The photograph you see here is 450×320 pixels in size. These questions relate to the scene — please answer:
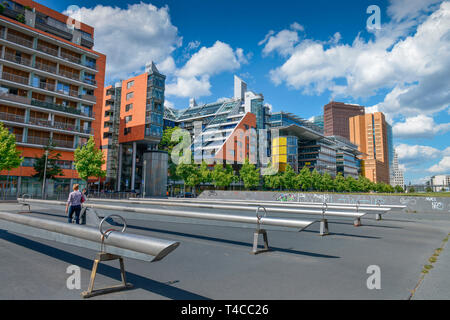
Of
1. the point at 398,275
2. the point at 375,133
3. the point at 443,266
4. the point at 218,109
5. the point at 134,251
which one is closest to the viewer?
the point at 134,251

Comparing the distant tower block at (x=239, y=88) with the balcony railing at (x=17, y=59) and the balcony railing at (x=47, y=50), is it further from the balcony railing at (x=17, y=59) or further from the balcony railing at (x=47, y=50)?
the balcony railing at (x=17, y=59)

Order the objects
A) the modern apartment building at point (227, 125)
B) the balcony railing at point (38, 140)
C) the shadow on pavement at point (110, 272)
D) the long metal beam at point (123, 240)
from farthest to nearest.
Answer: the modern apartment building at point (227, 125), the balcony railing at point (38, 140), the shadow on pavement at point (110, 272), the long metal beam at point (123, 240)

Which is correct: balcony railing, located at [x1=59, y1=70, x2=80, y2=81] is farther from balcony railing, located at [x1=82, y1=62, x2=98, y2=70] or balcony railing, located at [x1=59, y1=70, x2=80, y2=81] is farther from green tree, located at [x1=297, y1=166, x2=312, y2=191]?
green tree, located at [x1=297, y1=166, x2=312, y2=191]

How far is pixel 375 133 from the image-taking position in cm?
18238

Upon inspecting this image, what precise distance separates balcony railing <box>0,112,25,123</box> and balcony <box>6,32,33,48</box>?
378 inches

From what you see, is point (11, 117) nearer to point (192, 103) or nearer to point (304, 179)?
point (304, 179)

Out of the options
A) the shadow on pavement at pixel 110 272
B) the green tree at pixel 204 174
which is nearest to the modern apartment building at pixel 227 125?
the green tree at pixel 204 174

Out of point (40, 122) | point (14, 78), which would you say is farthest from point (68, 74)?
point (40, 122)

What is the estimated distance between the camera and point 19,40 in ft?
121

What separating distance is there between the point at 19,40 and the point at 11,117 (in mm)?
10350

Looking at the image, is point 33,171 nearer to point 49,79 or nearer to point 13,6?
point 49,79

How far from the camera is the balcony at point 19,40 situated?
3612cm
